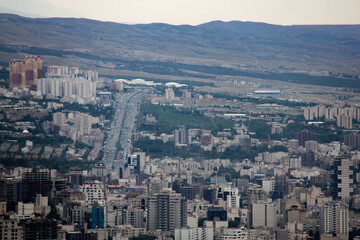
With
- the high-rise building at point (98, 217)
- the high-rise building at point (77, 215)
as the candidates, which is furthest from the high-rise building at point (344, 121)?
the high-rise building at point (77, 215)

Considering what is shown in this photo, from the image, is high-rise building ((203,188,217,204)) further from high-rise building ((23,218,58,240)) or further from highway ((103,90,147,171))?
high-rise building ((23,218,58,240))

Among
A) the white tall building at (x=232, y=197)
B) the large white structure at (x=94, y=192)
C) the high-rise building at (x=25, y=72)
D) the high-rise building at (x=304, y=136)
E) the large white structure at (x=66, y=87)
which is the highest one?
the high-rise building at (x=25, y=72)

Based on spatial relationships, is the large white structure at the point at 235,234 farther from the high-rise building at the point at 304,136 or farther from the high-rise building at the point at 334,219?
the high-rise building at the point at 304,136

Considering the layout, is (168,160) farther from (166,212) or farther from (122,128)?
(166,212)

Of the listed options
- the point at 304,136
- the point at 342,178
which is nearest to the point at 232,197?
the point at 342,178

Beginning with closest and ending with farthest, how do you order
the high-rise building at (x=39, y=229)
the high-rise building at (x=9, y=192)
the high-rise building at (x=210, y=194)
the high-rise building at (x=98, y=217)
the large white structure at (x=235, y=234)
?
the high-rise building at (x=39, y=229)
the large white structure at (x=235, y=234)
the high-rise building at (x=98, y=217)
the high-rise building at (x=9, y=192)
the high-rise building at (x=210, y=194)

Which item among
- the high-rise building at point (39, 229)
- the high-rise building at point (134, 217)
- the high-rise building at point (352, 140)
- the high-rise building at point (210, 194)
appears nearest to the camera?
the high-rise building at point (39, 229)

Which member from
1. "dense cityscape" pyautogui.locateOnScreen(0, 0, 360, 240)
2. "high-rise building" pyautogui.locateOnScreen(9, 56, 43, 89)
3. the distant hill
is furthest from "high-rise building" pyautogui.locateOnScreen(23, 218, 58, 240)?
the distant hill
